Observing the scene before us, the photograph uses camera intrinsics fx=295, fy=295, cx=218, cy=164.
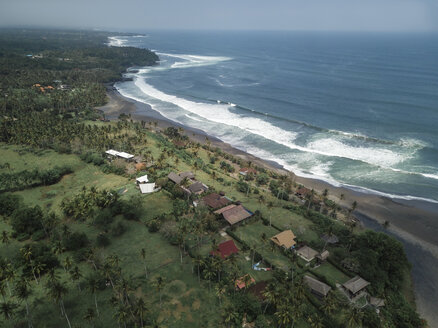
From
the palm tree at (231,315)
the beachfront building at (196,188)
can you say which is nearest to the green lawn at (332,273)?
the palm tree at (231,315)

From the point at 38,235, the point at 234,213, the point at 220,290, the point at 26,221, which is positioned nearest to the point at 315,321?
the point at 220,290

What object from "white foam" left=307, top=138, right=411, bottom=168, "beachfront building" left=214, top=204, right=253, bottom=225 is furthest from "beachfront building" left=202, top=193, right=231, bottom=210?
"white foam" left=307, top=138, right=411, bottom=168

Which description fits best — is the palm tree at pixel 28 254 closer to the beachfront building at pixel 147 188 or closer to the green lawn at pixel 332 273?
the beachfront building at pixel 147 188

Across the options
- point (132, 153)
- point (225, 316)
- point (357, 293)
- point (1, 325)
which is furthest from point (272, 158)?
point (1, 325)

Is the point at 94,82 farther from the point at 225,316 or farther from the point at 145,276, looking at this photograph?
the point at 225,316

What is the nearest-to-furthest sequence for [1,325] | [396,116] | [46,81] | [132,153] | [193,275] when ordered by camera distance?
1. [1,325]
2. [193,275]
3. [132,153]
4. [396,116]
5. [46,81]
